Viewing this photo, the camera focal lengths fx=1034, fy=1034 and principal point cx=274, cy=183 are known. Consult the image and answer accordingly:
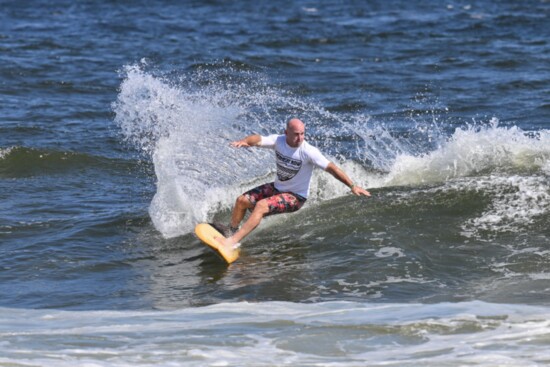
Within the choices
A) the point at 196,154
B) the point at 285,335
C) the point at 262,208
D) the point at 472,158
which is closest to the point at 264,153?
the point at 196,154

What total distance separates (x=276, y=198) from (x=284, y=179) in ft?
0.87

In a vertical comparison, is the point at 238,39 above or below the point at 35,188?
above

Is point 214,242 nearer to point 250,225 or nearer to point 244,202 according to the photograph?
point 250,225

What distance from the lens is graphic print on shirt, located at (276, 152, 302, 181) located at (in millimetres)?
12211

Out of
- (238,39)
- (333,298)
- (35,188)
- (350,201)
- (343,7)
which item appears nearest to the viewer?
(333,298)

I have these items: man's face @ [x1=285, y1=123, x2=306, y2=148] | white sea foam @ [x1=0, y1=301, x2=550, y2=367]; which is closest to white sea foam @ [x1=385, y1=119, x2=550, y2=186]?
man's face @ [x1=285, y1=123, x2=306, y2=148]

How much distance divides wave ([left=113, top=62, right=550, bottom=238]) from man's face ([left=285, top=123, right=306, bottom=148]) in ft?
7.10

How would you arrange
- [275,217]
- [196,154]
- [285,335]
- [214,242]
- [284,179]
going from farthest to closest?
[196,154] < [275,217] < [284,179] < [214,242] < [285,335]

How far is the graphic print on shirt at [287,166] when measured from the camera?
12211 millimetres

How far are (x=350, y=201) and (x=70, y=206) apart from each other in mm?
3999

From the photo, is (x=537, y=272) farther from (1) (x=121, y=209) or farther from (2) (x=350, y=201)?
(1) (x=121, y=209)

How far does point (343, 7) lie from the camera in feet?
120

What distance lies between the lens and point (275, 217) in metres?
13.8

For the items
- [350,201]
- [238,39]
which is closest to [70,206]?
[350,201]
